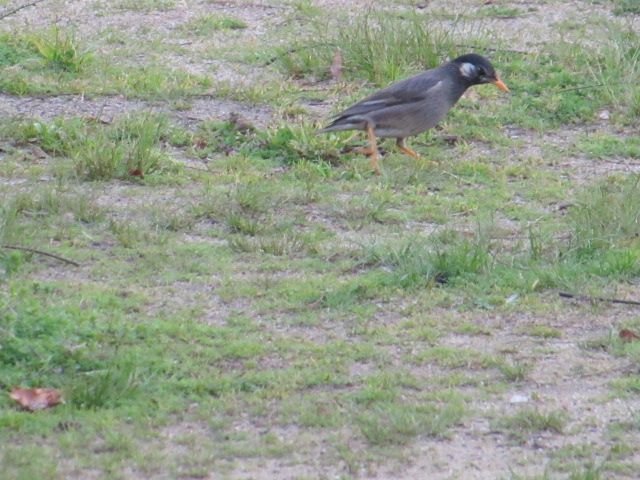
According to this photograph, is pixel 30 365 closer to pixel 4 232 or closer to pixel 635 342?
pixel 4 232

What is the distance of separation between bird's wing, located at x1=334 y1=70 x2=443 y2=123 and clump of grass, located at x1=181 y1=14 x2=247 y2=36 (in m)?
2.62

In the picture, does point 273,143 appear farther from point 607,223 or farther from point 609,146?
point 607,223

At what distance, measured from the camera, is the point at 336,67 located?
10.6 m

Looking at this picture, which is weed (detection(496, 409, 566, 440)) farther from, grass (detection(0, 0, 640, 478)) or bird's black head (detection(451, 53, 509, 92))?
bird's black head (detection(451, 53, 509, 92))

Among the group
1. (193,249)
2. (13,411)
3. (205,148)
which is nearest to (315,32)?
(205,148)

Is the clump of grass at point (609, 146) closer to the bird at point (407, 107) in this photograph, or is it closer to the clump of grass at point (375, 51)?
the bird at point (407, 107)

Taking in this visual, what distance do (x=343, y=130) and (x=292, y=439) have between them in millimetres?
4322

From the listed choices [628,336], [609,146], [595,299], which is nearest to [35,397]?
[628,336]

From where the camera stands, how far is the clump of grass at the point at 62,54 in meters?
10.7

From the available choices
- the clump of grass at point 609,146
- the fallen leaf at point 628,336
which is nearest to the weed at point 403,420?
the fallen leaf at point 628,336

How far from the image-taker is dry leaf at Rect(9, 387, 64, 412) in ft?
18.3

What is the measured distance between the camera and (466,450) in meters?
5.34

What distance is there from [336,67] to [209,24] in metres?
1.74

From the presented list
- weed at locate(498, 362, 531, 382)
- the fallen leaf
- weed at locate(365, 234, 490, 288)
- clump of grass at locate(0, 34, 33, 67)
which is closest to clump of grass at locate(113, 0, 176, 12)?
clump of grass at locate(0, 34, 33, 67)
